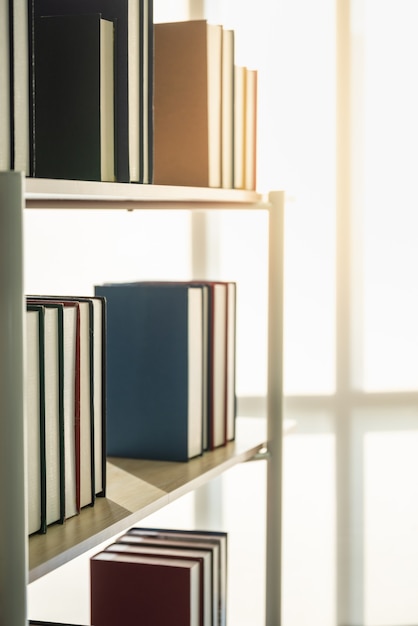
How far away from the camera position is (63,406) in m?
1.34

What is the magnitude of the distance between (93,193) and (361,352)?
156cm

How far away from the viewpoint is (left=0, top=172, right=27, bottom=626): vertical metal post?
1030 mm

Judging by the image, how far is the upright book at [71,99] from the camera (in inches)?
54.3

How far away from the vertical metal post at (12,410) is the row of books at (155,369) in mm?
761

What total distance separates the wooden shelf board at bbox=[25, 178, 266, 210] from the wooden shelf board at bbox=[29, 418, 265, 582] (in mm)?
445

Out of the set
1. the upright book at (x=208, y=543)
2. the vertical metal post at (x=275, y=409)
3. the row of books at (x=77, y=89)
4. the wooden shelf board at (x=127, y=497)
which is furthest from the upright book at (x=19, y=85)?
the upright book at (x=208, y=543)

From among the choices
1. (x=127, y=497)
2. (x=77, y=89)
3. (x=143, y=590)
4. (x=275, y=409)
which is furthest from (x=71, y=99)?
(x=143, y=590)

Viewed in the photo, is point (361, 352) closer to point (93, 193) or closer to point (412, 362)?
point (412, 362)

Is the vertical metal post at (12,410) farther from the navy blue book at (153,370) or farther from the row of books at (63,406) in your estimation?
Answer: the navy blue book at (153,370)

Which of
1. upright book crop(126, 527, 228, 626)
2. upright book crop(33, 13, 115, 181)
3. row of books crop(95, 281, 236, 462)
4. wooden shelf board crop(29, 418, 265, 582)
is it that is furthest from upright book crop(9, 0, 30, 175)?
upright book crop(126, 527, 228, 626)

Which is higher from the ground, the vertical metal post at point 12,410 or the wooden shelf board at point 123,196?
the wooden shelf board at point 123,196

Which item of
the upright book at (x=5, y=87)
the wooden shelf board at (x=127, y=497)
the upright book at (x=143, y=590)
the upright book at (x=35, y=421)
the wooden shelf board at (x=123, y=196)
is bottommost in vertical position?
the upright book at (x=143, y=590)

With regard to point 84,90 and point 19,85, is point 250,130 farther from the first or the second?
point 19,85

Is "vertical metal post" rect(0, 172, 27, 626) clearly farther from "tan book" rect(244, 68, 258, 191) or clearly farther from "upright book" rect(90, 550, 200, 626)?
"tan book" rect(244, 68, 258, 191)
